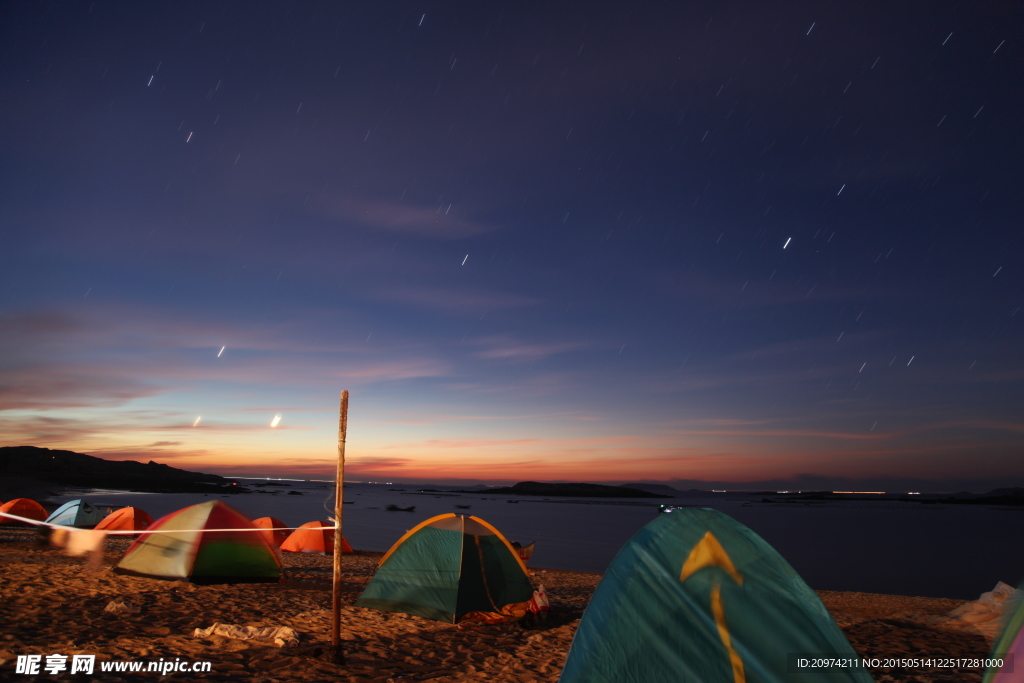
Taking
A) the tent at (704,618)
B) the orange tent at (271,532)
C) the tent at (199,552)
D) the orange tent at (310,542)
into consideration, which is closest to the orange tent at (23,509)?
the orange tent at (271,532)

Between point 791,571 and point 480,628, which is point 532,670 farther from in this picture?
point 791,571

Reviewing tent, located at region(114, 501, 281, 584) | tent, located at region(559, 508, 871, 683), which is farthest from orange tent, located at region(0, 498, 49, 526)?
tent, located at region(559, 508, 871, 683)

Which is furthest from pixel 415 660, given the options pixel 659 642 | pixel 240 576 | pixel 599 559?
pixel 599 559

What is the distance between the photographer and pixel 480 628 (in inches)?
379

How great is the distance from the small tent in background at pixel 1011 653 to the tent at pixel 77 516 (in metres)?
26.2

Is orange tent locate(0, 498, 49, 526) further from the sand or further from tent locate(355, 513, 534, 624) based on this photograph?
tent locate(355, 513, 534, 624)

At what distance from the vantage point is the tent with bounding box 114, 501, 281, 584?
1172 centimetres

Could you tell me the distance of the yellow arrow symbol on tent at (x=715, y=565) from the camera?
14.9ft

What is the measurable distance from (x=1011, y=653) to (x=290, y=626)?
29.6ft

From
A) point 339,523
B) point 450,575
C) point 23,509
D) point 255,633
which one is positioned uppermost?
point 339,523

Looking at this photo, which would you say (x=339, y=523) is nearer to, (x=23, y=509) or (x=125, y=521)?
(x=125, y=521)

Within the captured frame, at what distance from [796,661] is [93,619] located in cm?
976

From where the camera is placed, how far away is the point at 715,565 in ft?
15.8

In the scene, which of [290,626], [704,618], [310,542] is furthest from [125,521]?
[704,618]
